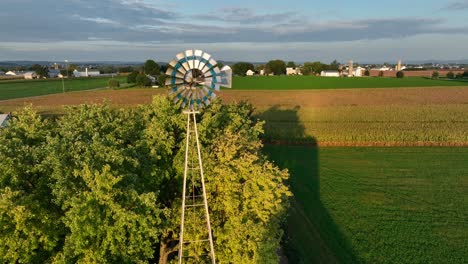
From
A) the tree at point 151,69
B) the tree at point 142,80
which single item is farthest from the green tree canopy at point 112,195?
the tree at point 151,69

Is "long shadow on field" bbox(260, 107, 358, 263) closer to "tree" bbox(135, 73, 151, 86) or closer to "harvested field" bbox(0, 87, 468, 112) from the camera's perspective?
"harvested field" bbox(0, 87, 468, 112)

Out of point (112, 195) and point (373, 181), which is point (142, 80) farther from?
point (112, 195)

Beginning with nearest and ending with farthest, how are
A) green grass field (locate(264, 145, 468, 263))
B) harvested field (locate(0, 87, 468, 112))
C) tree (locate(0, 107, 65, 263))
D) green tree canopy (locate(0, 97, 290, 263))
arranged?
tree (locate(0, 107, 65, 263))
green tree canopy (locate(0, 97, 290, 263))
green grass field (locate(264, 145, 468, 263))
harvested field (locate(0, 87, 468, 112))

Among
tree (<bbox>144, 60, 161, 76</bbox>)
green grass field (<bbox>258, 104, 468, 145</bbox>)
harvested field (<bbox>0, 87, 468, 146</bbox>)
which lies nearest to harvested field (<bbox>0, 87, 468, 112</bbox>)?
harvested field (<bbox>0, 87, 468, 146</bbox>)

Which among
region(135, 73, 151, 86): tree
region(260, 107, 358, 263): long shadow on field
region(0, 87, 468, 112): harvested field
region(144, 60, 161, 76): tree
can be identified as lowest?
region(260, 107, 358, 263): long shadow on field

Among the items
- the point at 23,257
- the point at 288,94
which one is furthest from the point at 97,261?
the point at 288,94

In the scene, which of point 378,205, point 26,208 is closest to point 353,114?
point 378,205
